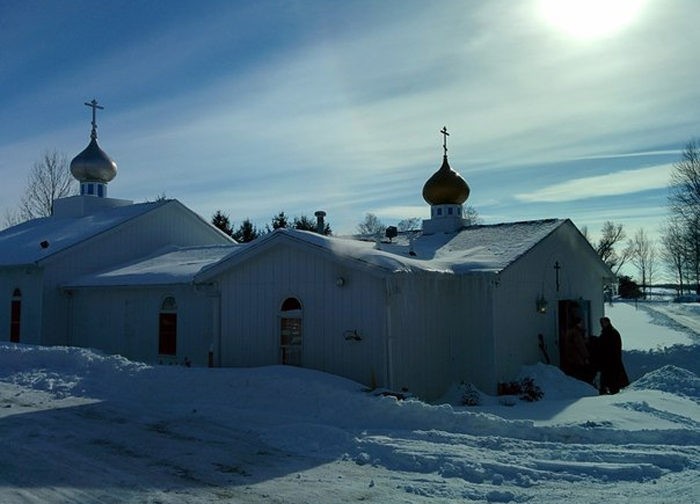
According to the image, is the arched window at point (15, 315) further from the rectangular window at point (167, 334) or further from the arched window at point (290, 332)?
the arched window at point (290, 332)

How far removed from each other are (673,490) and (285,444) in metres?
4.63

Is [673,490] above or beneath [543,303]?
beneath

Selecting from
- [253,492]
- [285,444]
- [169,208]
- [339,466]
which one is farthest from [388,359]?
[169,208]

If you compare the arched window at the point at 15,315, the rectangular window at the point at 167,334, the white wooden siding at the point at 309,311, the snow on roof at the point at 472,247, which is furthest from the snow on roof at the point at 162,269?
the snow on roof at the point at 472,247

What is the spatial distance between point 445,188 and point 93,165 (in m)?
15.2

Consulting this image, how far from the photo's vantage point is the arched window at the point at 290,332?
14234mm

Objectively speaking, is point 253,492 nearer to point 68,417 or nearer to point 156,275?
point 68,417

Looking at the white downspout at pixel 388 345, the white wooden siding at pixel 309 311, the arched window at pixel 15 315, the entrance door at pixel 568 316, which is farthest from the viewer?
the arched window at pixel 15 315

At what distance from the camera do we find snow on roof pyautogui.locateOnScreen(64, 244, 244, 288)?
19.3m

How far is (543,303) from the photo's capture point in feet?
52.4

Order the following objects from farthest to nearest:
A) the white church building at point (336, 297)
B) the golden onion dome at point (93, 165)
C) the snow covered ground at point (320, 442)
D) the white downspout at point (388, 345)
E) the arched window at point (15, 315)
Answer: the golden onion dome at point (93, 165), the arched window at point (15, 315), the white church building at point (336, 297), the white downspout at point (388, 345), the snow covered ground at point (320, 442)

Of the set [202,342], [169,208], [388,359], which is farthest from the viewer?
[169,208]

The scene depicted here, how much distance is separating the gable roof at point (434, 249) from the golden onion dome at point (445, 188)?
4.34 feet

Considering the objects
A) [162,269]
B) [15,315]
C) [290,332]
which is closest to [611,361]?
[290,332]
